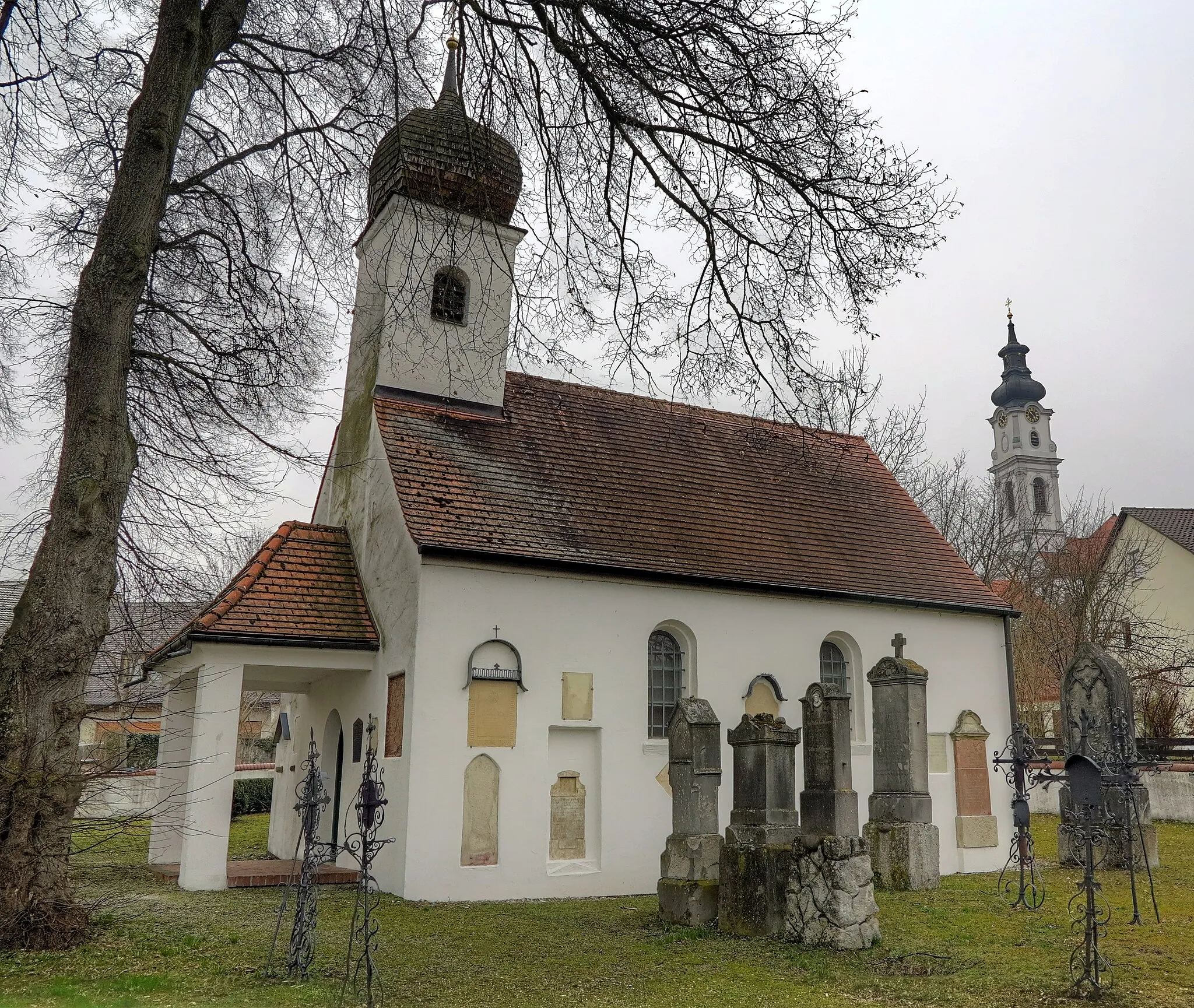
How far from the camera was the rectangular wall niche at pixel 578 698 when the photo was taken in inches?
572

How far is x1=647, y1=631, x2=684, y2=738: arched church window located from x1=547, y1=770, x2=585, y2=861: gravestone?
59.4 inches

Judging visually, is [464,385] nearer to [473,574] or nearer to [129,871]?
[473,574]

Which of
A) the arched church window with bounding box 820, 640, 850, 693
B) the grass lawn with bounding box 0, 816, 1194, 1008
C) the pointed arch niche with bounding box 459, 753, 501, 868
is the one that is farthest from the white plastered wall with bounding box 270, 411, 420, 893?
the arched church window with bounding box 820, 640, 850, 693

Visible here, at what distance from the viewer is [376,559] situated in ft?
50.2

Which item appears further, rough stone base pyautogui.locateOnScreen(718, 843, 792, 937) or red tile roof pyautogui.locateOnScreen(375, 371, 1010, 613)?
red tile roof pyautogui.locateOnScreen(375, 371, 1010, 613)

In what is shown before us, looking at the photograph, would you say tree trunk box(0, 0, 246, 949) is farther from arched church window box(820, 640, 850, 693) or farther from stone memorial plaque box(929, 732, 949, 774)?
stone memorial plaque box(929, 732, 949, 774)

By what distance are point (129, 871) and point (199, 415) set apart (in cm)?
788

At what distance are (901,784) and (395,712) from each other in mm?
7276

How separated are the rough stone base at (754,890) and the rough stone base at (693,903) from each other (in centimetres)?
15

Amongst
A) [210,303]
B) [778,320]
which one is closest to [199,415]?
[210,303]

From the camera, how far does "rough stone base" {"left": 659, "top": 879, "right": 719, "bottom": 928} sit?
10.5 metres

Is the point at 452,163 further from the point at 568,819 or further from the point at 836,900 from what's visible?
the point at 836,900

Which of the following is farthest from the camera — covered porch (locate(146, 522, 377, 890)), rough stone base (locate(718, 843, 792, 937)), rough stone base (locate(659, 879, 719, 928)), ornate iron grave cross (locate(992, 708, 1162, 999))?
covered porch (locate(146, 522, 377, 890))

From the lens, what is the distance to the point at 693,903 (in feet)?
34.7
